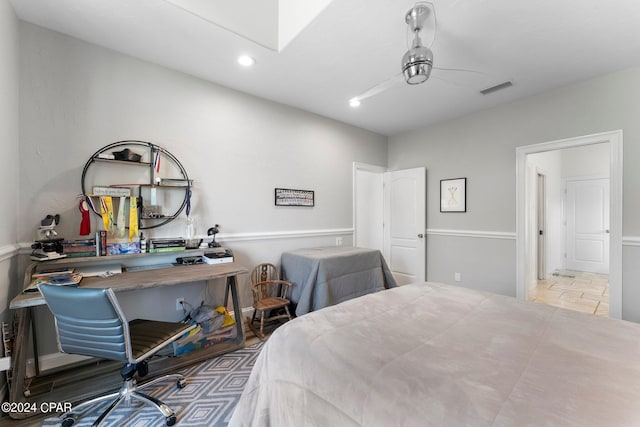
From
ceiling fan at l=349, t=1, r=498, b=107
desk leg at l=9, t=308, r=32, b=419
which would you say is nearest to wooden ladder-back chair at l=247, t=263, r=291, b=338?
desk leg at l=9, t=308, r=32, b=419

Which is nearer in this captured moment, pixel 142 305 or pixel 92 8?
pixel 92 8

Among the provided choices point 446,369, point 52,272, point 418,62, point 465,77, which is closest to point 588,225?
point 465,77

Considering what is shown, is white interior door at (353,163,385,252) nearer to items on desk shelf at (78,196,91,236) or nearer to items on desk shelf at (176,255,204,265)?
items on desk shelf at (176,255,204,265)

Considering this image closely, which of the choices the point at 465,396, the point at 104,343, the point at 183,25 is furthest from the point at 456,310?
the point at 183,25

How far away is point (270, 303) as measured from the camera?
2846mm

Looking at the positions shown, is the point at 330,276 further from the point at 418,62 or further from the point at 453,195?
the point at 453,195

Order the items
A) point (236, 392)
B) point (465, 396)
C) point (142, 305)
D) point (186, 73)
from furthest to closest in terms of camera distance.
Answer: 1. point (186, 73)
2. point (142, 305)
3. point (236, 392)
4. point (465, 396)

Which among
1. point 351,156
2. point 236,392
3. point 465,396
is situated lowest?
point 236,392

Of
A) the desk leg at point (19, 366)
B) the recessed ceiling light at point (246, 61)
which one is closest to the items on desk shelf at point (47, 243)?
the desk leg at point (19, 366)

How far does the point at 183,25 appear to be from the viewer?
2.06 metres

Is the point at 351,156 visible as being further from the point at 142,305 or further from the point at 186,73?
the point at 142,305

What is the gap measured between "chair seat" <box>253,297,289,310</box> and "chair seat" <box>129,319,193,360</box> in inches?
37.0

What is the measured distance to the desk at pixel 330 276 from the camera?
2.88 metres

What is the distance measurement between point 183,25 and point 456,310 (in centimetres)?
282
